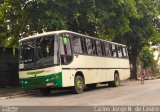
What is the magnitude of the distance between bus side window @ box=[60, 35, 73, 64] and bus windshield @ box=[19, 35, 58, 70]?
46cm

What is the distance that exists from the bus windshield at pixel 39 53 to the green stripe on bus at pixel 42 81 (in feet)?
1.80

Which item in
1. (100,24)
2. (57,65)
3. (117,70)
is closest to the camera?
(57,65)

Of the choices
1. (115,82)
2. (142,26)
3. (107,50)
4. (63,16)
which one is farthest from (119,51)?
(142,26)

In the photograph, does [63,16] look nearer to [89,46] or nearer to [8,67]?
[89,46]

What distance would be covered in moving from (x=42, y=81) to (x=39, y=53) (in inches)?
52.9

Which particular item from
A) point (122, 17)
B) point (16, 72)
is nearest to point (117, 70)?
point (122, 17)

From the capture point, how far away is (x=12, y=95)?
19.4 meters

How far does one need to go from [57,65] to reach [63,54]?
71 cm

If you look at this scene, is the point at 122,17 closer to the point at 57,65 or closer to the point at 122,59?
the point at 122,59

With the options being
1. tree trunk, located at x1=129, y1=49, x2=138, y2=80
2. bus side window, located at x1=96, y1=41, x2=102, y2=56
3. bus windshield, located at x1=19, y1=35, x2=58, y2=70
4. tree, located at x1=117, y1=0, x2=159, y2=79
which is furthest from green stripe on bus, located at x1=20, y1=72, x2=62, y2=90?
tree trunk, located at x1=129, y1=49, x2=138, y2=80

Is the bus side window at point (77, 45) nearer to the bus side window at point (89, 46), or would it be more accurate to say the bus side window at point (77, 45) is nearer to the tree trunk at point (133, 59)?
the bus side window at point (89, 46)

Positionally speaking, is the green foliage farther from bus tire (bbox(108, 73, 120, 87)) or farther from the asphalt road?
the asphalt road

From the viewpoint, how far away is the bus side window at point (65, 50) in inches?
737

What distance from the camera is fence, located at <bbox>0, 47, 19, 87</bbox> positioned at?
23719 mm
